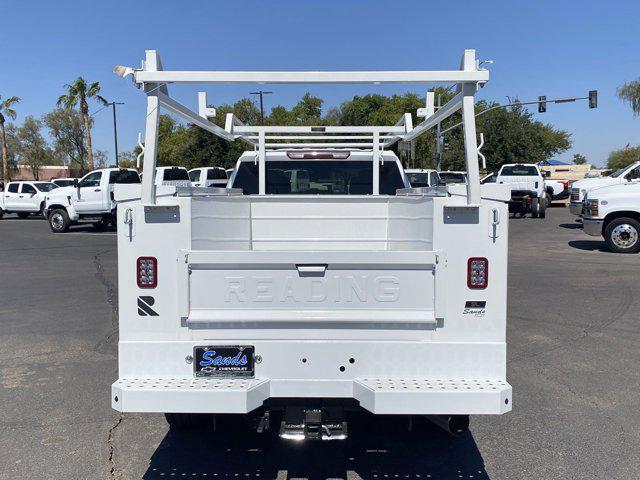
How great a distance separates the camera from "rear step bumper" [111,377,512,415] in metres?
3.22

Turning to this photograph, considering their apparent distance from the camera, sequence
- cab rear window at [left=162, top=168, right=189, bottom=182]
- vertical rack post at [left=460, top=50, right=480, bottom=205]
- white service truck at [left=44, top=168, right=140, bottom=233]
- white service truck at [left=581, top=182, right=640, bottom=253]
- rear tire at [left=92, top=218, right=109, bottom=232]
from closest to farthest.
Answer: vertical rack post at [left=460, top=50, right=480, bottom=205] → white service truck at [left=581, top=182, right=640, bottom=253] → cab rear window at [left=162, top=168, right=189, bottom=182] → white service truck at [left=44, top=168, right=140, bottom=233] → rear tire at [left=92, top=218, right=109, bottom=232]

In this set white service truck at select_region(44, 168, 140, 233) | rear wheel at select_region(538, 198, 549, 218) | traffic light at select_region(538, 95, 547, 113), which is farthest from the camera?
traffic light at select_region(538, 95, 547, 113)

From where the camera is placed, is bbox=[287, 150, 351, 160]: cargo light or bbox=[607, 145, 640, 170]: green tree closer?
bbox=[287, 150, 351, 160]: cargo light

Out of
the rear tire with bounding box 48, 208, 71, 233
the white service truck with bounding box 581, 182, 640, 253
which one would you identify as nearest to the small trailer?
the white service truck with bounding box 581, 182, 640, 253

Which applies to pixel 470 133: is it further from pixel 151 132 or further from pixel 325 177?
pixel 325 177

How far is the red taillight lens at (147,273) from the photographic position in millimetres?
3490

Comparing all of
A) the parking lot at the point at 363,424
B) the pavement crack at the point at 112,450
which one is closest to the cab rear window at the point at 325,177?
the parking lot at the point at 363,424

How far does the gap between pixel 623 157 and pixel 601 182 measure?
64.7 m

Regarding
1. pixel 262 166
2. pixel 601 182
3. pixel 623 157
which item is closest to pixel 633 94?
pixel 623 157

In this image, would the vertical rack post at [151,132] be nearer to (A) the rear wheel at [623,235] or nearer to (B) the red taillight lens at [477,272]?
(B) the red taillight lens at [477,272]

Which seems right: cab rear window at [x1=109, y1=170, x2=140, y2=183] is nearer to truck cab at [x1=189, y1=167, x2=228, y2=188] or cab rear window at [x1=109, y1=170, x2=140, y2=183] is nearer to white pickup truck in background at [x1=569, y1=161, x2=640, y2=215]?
truck cab at [x1=189, y1=167, x2=228, y2=188]

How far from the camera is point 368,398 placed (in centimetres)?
327

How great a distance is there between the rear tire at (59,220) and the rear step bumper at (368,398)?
20.4 metres

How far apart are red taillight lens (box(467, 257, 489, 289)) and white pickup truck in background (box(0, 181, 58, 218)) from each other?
99.8 feet
